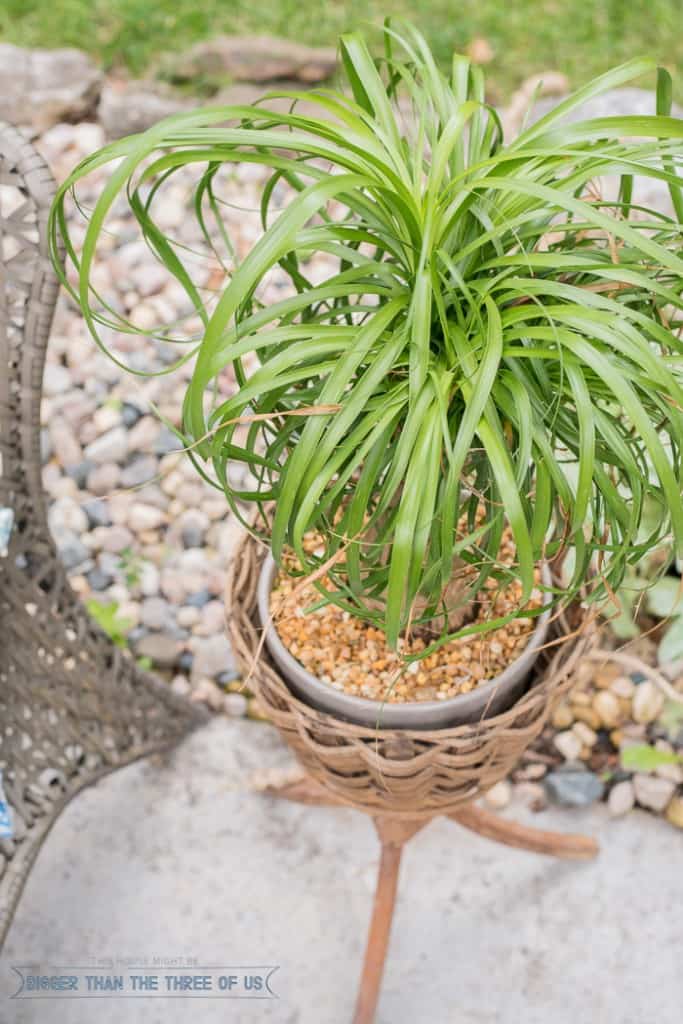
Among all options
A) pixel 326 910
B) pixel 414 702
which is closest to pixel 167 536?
pixel 326 910

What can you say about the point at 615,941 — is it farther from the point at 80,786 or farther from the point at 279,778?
the point at 80,786

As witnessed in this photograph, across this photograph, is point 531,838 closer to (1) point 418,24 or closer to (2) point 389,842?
(2) point 389,842

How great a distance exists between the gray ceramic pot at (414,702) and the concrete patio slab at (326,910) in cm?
54

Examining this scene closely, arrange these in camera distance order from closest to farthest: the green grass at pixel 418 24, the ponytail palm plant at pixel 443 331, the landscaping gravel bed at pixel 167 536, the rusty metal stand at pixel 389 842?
the ponytail palm plant at pixel 443 331, the rusty metal stand at pixel 389 842, the landscaping gravel bed at pixel 167 536, the green grass at pixel 418 24

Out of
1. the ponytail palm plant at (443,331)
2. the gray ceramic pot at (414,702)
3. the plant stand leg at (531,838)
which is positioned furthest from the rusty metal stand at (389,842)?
the ponytail palm plant at (443,331)

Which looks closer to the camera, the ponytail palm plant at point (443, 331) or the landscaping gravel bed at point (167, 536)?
the ponytail palm plant at point (443, 331)

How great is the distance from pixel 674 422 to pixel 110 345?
5.32ft

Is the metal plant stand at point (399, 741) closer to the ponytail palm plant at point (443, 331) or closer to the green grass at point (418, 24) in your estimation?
the ponytail palm plant at point (443, 331)

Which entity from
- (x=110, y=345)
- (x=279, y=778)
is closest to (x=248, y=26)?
(x=110, y=345)

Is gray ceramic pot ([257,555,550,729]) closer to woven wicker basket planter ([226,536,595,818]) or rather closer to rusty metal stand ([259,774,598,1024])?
woven wicker basket planter ([226,536,595,818])

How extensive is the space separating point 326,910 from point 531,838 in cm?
32

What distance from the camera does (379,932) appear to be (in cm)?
147

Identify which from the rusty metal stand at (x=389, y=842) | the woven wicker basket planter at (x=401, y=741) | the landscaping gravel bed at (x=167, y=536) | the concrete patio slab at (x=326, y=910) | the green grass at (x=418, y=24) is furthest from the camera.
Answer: the green grass at (x=418, y=24)

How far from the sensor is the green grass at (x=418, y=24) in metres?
2.90
